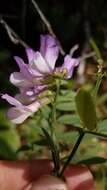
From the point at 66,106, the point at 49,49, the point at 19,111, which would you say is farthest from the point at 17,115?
the point at 66,106

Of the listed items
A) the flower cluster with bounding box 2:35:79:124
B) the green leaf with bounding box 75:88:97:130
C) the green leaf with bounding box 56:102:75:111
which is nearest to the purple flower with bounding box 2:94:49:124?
the flower cluster with bounding box 2:35:79:124

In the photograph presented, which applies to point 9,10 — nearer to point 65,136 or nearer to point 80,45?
point 80,45

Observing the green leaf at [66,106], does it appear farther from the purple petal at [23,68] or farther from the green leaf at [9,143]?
the green leaf at [9,143]

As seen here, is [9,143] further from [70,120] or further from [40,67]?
[40,67]

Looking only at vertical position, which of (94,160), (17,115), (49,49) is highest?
(49,49)

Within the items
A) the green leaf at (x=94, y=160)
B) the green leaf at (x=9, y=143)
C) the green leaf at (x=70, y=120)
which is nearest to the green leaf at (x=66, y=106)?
the green leaf at (x=70, y=120)

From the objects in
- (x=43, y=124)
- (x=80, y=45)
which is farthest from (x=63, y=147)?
(x=80, y=45)
